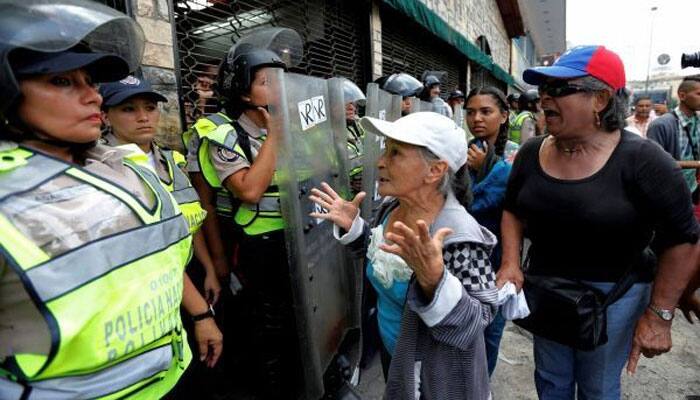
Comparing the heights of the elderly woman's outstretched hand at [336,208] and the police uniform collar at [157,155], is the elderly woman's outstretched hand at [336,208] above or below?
below

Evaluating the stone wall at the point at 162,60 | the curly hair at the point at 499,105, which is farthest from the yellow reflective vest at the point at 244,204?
the curly hair at the point at 499,105

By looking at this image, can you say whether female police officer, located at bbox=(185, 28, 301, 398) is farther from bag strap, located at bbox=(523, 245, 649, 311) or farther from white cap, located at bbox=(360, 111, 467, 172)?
bag strap, located at bbox=(523, 245, 649, 311)

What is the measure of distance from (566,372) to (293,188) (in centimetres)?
148

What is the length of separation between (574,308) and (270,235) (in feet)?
4.42

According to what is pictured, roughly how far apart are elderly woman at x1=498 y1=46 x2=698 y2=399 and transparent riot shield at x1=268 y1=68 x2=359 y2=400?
917 millimetres

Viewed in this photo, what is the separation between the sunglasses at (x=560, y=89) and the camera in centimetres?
148

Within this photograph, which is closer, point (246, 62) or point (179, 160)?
point (246, 62)

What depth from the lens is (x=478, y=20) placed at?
10422mm

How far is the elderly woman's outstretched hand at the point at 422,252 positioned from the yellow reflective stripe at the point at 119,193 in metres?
0.64

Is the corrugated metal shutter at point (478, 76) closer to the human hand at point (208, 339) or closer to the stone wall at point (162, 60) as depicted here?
the stone wall at point (162, 60)

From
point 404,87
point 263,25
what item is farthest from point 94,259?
point 404,87

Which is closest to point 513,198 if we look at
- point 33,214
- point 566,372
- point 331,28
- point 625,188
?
point 625,188

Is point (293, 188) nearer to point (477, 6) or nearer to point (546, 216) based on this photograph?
point (546, 216)

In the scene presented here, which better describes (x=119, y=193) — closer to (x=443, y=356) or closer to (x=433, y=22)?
(x=443, y=356)
